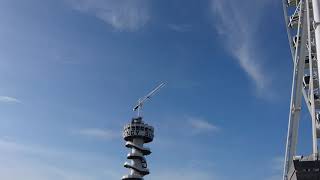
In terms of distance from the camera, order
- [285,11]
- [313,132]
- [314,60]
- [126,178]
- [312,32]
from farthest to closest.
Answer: [126,178] < [285,11] < [314,60] < [312,32] < [313,132]

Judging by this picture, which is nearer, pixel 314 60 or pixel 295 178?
pixel 295 178

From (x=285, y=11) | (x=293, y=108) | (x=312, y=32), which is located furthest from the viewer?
(x=285, y=11)

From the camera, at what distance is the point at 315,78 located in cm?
8806

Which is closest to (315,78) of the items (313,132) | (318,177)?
(313,132)

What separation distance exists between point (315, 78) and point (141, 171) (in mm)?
121784

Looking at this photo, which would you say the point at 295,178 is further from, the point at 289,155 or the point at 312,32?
the point at 312,32

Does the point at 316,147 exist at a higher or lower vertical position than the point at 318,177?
higher

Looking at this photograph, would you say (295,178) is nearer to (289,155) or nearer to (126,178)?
(289,155)

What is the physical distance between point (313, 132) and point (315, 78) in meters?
18.0

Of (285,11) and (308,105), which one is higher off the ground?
(285,11)

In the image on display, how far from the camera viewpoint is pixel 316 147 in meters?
71.6

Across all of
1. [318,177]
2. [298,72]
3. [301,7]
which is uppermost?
[301,7]

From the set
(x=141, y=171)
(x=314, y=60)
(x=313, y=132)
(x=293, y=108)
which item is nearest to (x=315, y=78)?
(x=314, y=60)

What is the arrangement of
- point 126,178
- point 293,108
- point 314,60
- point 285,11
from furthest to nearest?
point 126,178
point 285,11
point 314,60
point 293,108
